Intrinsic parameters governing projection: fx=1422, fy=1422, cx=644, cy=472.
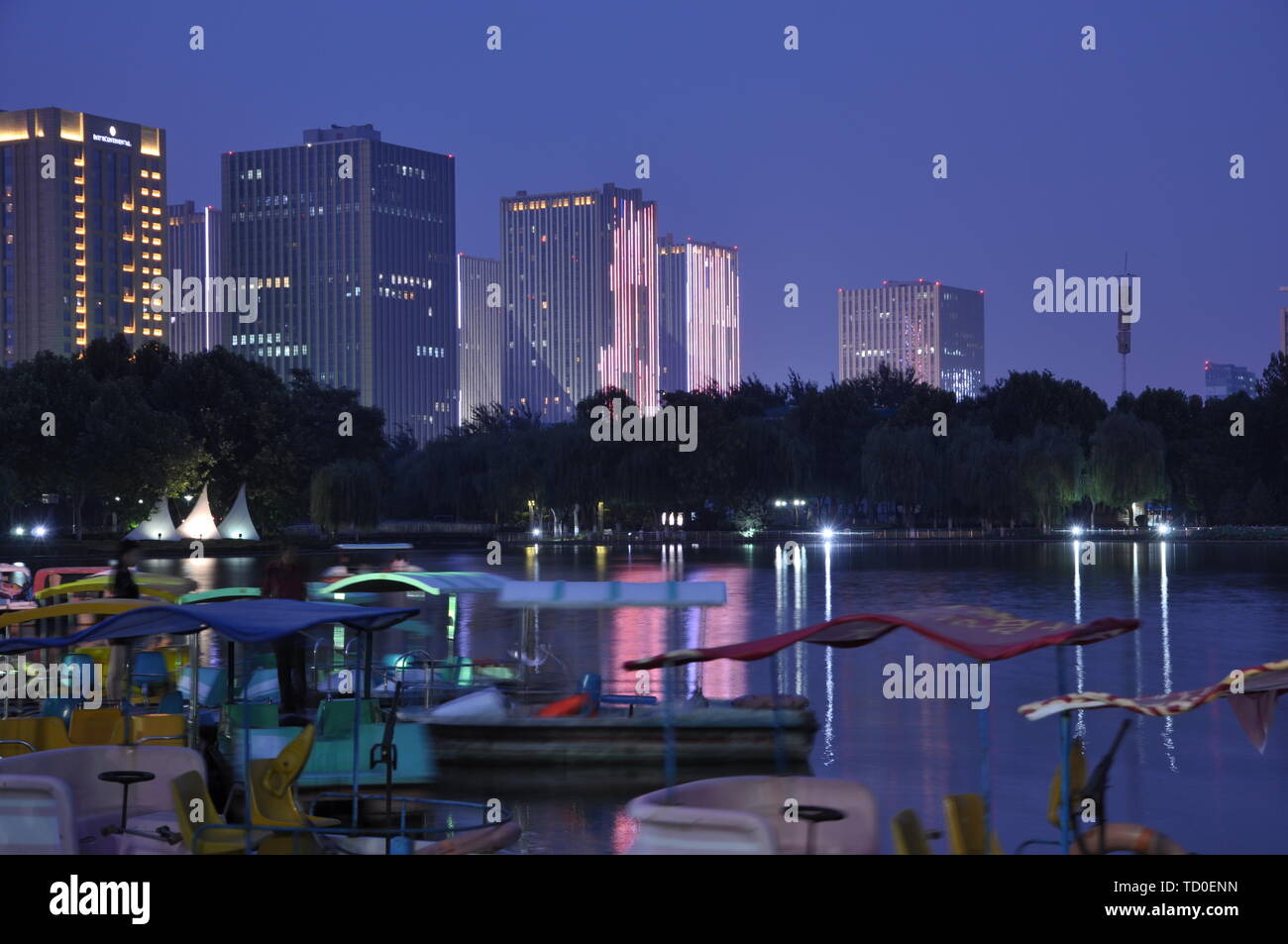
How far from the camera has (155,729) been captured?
13.7 metres

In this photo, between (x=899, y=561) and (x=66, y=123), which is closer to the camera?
(x=899, y=561)

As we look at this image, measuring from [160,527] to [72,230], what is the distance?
385ft

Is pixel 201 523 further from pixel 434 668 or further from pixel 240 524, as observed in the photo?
pixel 434 668

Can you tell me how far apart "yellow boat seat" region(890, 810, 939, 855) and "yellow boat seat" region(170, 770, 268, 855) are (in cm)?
418

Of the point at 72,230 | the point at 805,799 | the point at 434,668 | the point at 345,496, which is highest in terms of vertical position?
the point at 72,230

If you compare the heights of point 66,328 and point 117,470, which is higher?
point 66,328

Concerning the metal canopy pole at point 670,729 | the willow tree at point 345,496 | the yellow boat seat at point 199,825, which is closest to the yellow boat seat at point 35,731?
the yellow boat seat at point 199,825

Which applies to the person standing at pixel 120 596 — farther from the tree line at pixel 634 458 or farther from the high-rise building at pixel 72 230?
the high-rise building at pixel 72 230

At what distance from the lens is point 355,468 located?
272 feet

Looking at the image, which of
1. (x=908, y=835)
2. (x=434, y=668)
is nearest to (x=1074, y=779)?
(x=908, y=835)

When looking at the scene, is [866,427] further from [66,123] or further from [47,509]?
[66,123]

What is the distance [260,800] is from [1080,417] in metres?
95.2
